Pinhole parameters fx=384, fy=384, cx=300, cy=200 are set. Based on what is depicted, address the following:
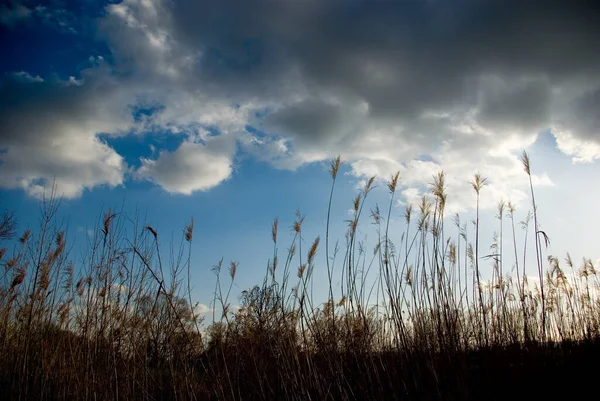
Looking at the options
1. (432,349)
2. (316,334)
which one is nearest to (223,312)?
(316,334)

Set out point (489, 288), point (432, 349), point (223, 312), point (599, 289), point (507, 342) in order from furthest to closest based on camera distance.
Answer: point (599, 289)
point (489, 288)
point (507, 342)
point (223, 312)
point (432, 349)

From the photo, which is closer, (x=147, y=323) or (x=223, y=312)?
(x=223, y=312)

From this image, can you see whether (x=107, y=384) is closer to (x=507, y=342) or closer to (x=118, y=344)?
(x=118, y=344)

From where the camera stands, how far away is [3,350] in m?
4.86

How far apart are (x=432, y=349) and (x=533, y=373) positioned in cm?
66

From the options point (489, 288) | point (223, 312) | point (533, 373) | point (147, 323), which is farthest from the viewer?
point (489, 288)

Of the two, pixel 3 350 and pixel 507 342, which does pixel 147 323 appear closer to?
pixel 3 350

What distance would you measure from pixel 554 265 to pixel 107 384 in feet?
21.5

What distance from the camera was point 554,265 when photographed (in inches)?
246

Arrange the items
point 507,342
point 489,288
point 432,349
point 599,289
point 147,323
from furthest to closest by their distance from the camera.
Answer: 1. point 599,289
2. point 489,288
3. point 147,323
4. point 507,342
5. point 432,349

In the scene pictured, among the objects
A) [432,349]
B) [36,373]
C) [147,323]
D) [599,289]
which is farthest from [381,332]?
[599,289]

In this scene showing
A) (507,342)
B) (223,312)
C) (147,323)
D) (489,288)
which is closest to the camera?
(223,312)

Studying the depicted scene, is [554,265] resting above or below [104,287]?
above

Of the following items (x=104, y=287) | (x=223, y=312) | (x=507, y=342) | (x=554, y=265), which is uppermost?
(x=554, y=265)
